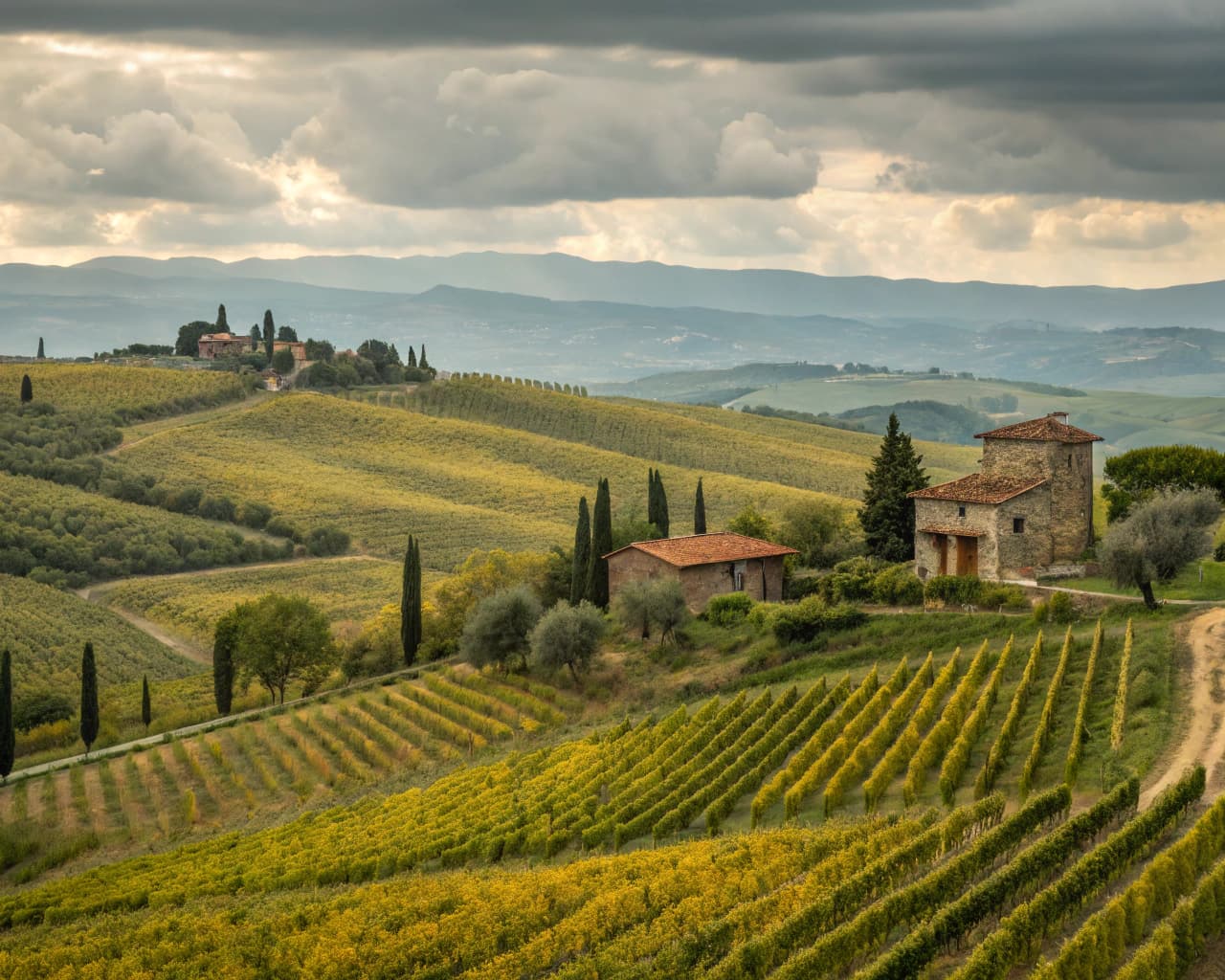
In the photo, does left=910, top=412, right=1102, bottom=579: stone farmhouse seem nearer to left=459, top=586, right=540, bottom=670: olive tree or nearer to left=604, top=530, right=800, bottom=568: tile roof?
left=604, top=530, right=800, bottom=568: tile roof

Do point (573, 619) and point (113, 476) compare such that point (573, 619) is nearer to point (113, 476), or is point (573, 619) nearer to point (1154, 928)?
point (1154, 928)

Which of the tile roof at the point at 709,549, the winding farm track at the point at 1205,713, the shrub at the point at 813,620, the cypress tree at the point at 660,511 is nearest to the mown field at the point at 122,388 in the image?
the cypress tree at the point at 660,511

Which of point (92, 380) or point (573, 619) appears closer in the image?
point (573, 619)

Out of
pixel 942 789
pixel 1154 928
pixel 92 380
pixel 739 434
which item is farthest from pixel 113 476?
pixel 1154 928

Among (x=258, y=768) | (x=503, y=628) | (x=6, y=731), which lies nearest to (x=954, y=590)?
(x=503, y=628)

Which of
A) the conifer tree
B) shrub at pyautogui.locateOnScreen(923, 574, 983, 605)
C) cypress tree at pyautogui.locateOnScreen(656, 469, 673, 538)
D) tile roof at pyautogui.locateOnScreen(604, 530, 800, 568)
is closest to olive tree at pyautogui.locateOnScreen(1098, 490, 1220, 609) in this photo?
shrub at pyautogui.locateOnScreen(923, 574, 983, 605)

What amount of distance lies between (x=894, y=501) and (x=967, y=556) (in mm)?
5457

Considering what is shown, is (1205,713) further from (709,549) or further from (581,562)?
(581,562)

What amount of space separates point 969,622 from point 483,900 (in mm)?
20052

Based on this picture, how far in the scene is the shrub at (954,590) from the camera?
3978 centimetres

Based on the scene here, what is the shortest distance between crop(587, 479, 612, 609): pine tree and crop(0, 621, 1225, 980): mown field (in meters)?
14.0

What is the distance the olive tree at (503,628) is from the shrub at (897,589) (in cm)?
1244

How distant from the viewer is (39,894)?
1201 inches

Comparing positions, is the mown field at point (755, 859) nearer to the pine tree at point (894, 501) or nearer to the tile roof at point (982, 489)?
the tile roof at point (982, 489)
